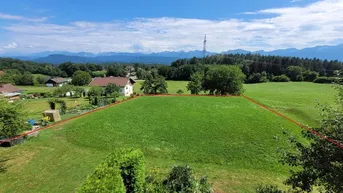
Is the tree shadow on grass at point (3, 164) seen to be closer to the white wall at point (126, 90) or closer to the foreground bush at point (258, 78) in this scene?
the white wall at point (126, 90)

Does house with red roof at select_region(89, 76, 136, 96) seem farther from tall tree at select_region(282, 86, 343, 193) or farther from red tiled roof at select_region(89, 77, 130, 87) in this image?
tall tree at select_region(282, 86, 343, 193)

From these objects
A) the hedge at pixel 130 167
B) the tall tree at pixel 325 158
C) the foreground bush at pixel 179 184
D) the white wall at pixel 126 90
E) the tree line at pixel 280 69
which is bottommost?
the white wall at pixel 126 90

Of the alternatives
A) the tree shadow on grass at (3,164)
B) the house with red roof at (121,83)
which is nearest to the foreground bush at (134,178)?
the tree shadow on grass at (3,164)

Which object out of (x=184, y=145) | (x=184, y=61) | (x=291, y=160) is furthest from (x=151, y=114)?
(x=184, y=61)

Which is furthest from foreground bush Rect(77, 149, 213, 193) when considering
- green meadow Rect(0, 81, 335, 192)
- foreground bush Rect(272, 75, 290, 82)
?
foreground bush Rect(272, 75, 290, 82)

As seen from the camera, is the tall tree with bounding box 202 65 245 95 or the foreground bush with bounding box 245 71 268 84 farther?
the foreground bush with bounding box 245 71 268 84

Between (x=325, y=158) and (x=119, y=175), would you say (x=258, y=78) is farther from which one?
(x=119, y=175)
